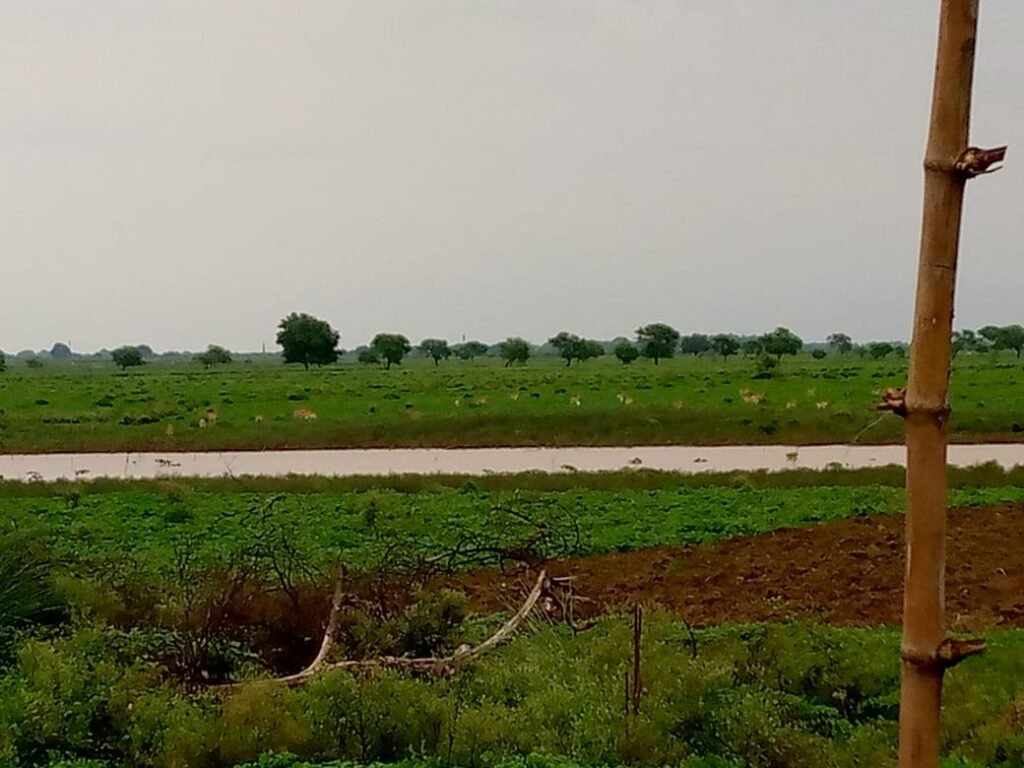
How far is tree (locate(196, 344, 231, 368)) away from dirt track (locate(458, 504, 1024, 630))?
102 metres

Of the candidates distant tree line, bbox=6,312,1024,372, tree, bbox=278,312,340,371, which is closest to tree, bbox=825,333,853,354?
distant tree line, bbox=6,312,1024,372

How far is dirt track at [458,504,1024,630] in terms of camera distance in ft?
35.6

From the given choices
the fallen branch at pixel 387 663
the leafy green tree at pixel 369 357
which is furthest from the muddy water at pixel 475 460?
the leafy green tree at pixel 369 357

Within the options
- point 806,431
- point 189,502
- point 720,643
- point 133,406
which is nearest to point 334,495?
point 189,502

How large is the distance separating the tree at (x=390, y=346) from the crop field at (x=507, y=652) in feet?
289

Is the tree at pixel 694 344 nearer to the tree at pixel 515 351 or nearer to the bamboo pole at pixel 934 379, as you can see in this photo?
the tree at pixel 515 351

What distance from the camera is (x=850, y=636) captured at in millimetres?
8938

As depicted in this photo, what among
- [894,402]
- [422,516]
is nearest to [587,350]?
[422,516]

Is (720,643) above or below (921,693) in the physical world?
below

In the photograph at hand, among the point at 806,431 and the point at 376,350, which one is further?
the point at 376,350

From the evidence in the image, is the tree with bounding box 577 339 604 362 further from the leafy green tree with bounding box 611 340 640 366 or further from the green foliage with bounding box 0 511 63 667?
the green foliage with bounding box 0 511 63 667

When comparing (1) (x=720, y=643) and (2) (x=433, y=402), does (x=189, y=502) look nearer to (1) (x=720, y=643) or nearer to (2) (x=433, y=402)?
(1) (x=720, y=643)

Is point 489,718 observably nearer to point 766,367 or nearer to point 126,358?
point 766,367

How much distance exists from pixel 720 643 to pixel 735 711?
A: 101 inches
